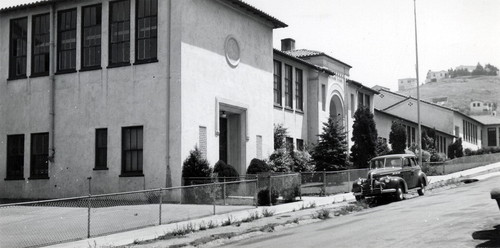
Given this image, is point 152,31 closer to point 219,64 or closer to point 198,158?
point 219,64

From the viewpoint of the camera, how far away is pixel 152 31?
2602 cm

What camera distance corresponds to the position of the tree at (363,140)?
37250 mm

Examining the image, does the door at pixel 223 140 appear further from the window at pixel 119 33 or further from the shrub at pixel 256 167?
the window at pixel 119 33

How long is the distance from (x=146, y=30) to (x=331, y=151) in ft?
48.5

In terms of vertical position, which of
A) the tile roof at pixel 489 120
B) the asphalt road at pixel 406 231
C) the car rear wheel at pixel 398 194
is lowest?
the asphalt road at pixel 406 231

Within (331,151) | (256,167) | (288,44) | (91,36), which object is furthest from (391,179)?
(288,44)

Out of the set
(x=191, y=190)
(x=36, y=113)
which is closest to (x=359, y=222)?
(x=191, y=190)

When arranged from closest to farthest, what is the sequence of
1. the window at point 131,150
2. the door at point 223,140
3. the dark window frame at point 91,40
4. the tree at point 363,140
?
the window at point 131,150
the dark window frame at point 91,40
the door at point 223,140
the tree at point 363,140

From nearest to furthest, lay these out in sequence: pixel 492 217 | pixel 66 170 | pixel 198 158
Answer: pixel 492 217
pixel 198 158
pixel 66 170

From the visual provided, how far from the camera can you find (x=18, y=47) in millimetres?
29375

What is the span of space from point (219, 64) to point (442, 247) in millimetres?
19134

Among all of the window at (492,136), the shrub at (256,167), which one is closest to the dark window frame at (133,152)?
the shrub at (256,167)

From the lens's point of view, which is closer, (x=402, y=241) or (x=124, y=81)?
(x=402, y=241)

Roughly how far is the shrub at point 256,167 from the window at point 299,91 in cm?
1176
